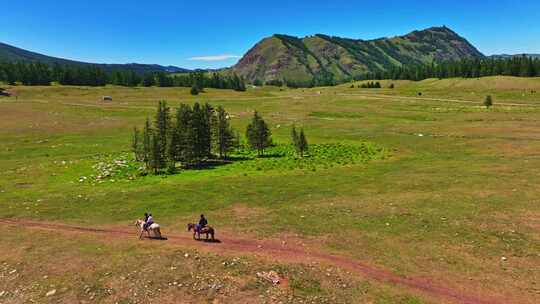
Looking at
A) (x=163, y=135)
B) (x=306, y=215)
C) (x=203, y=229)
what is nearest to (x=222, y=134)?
(x=163, y=135)

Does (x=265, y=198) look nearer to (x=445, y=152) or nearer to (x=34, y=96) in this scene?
(x=445, y=152)

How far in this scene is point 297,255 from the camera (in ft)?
80.9

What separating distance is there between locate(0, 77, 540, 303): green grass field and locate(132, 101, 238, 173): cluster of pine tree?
15.9 feet

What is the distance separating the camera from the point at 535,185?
37.7 m

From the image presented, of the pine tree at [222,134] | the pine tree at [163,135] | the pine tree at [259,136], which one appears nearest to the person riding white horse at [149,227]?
the pine tree at [163,135]

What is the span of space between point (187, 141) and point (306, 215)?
31.5 meters

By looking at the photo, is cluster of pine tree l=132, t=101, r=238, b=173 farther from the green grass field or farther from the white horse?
the white horse

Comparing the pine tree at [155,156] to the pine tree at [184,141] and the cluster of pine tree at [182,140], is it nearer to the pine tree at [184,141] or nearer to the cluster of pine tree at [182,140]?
the cluster of pine tree at [182,140]

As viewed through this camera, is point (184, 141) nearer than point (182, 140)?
Yes

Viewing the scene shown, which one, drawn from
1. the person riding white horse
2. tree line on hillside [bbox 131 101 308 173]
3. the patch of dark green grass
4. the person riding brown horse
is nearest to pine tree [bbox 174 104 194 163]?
tree line on hillside [bbox 131 101 308 173]

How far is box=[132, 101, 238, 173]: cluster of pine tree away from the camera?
55.8 m

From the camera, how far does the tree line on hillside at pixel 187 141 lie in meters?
56.2

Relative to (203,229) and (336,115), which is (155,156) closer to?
(203,229)

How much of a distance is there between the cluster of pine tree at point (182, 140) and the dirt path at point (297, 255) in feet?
79.5
